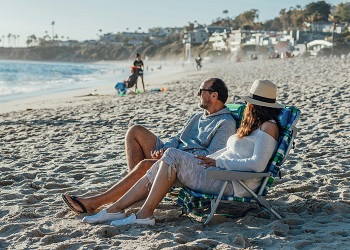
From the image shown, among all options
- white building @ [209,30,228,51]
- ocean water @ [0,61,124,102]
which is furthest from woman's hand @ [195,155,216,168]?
white building @ [209,30,228,51]

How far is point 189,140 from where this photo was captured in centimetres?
397

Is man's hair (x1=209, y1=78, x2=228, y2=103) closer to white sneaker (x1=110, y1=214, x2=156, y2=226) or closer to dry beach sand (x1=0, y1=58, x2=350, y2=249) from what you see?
dry beach sand (x1=0, y1=58, x2=350, y2=249)

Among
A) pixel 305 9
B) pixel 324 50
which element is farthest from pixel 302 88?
pixel 305 9

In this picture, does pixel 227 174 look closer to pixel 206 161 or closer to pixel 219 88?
pixel 206 161

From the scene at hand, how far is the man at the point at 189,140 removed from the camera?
11.7ft

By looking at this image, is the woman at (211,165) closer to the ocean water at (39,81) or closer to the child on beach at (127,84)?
the child on beach at (127,84)

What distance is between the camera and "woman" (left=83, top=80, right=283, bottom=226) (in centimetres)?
325

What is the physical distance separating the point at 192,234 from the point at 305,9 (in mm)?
116426

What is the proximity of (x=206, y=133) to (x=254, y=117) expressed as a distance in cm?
61

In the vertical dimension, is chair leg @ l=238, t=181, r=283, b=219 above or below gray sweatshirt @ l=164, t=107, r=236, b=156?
below

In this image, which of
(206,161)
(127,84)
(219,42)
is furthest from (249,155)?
(219,42)

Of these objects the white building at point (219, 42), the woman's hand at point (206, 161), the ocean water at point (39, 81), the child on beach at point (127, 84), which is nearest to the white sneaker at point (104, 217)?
the woman's hand at point (206, 161)

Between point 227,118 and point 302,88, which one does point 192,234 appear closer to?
point 227,118

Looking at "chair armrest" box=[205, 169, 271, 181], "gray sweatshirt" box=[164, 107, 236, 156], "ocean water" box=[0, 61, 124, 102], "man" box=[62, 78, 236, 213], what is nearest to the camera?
"chair armrest" box=[205, 169, 271, 181]
